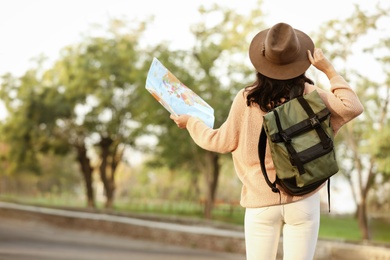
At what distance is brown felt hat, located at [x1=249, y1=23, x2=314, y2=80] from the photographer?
383 cm

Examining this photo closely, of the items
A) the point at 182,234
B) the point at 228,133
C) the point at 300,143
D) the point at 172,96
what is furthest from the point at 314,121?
the point at 182,234

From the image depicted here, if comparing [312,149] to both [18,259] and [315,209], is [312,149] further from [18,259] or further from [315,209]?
[18,259]

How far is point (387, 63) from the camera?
2641 centimetres

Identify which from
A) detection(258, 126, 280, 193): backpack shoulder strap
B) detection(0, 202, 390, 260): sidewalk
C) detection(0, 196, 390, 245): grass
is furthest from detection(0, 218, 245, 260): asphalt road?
detection(0, 196, 390, 245): grass

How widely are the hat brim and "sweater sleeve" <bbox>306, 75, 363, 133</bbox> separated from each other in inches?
5.1

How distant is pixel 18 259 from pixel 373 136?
16376mm

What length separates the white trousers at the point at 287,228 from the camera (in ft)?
12.5

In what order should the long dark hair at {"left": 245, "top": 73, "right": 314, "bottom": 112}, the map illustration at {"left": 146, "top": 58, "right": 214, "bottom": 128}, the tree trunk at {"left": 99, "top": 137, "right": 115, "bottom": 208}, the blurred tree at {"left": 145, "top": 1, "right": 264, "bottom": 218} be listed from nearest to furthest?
the long dark hair at {"left": 245, "top": 73, "right": 314, "bottom": 112}
the map illustration at {"left": 146, "top": 58, "right": 214, "bottom": 128}
the blurred tree at {"left": 145, "top": 1, "right": 264, "bottom": 218}
the tree trunk at {"left": 99, "top": 137, "right": 115, "bottom": 208}

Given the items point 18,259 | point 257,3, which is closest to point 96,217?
point 18,259

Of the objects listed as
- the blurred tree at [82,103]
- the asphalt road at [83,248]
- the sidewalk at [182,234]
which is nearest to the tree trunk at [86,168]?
the blurred tree at [82,103]

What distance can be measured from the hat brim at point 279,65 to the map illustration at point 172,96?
63 centimetres

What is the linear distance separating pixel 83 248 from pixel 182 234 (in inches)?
95.1

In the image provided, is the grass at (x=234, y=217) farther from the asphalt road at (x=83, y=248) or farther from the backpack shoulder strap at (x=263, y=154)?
the backpack shoulder strap at (x=263, y=154)

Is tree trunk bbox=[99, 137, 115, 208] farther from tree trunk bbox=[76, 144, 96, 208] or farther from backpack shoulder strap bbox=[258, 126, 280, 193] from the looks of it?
backpack shoulder strap bbox=[258, 126, 280, 193]
